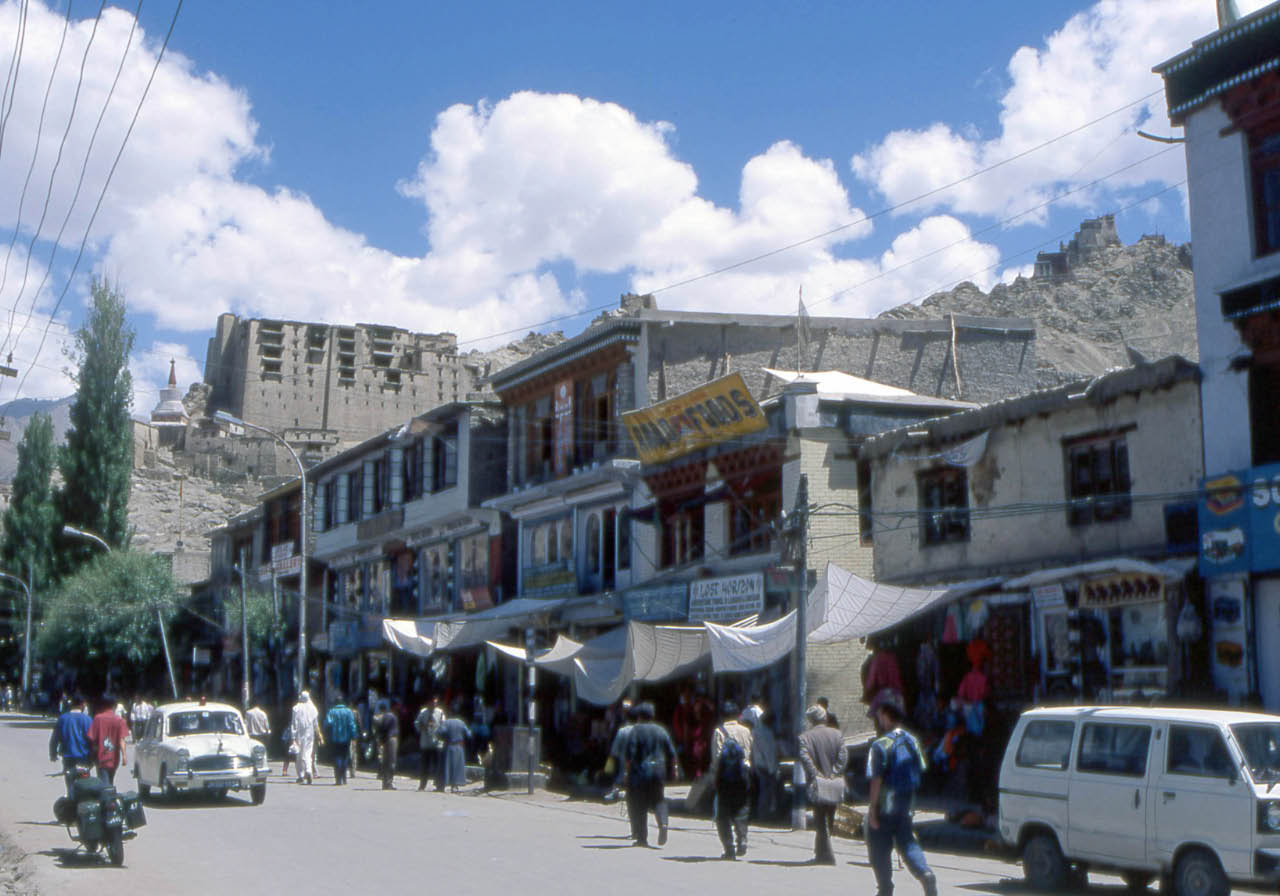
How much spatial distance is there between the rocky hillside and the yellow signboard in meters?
14.7

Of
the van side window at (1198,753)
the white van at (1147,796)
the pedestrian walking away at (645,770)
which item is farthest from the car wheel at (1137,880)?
the pedestrian walking away at (645,770)

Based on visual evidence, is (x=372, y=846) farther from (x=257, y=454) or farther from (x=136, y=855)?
(x=257, y=454)

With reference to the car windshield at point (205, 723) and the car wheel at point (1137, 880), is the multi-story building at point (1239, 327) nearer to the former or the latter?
the car wheel at point (1137, 880)

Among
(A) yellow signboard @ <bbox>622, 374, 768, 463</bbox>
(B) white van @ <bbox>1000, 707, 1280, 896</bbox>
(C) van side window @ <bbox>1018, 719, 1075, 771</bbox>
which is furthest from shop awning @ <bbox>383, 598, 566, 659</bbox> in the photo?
(B) white van @ <bbox>1000, 707, 1280, 896</bbox>

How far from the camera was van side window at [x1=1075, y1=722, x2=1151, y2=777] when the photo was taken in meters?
12.5

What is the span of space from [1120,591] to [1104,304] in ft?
91.7

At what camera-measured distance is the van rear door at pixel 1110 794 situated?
12344 millimetres

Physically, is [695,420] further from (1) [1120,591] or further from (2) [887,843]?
(2) [887,843]

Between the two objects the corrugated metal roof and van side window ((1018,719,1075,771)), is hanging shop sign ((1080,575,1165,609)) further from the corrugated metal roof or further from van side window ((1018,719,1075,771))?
van side window ((1018,719,1075,771))

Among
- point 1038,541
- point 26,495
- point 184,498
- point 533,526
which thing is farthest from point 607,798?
point 184,498

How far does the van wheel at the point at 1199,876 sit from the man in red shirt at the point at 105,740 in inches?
530

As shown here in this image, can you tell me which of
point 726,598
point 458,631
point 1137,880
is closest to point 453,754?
point 726,598

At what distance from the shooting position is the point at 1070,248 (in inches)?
1957

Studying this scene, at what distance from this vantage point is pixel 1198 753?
39.4 ft
